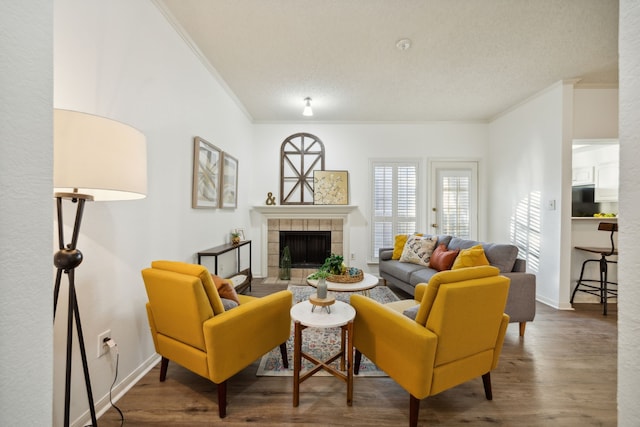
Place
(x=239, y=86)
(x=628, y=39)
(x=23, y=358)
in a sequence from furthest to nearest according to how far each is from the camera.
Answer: (x=239, y=86), (x=628, y=39), (x=23, y=358)

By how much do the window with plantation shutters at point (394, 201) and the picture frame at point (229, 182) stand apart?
2382mm

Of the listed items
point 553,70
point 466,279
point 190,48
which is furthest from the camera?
point 553,70

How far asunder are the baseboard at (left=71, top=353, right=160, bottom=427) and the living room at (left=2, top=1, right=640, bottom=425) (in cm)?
1

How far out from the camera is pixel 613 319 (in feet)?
9.62

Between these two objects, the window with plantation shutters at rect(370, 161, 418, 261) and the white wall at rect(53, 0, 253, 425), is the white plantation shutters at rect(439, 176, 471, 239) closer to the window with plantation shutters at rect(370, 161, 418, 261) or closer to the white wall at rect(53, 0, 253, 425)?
the window with plantation shutters at rect(370, 161, 418, 261)

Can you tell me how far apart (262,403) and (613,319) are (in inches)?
152

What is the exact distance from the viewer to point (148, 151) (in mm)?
1985

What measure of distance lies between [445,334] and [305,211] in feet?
11.1

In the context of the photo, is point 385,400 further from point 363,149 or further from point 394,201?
point 363,149

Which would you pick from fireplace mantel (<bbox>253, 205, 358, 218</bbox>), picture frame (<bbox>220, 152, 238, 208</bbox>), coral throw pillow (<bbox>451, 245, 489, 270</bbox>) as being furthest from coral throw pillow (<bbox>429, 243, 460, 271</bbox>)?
picture frame (<bbox>220, 152, 238, 208</bbox>)

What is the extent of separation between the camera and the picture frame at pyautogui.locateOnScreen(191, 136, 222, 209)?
104 inches

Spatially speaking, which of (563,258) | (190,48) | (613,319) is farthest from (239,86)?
(613,319)

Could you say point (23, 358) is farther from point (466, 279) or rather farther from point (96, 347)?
point (466, 279)

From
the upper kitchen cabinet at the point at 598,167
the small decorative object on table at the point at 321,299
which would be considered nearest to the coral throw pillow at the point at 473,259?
the small decorative object on table at the point at 321,299
